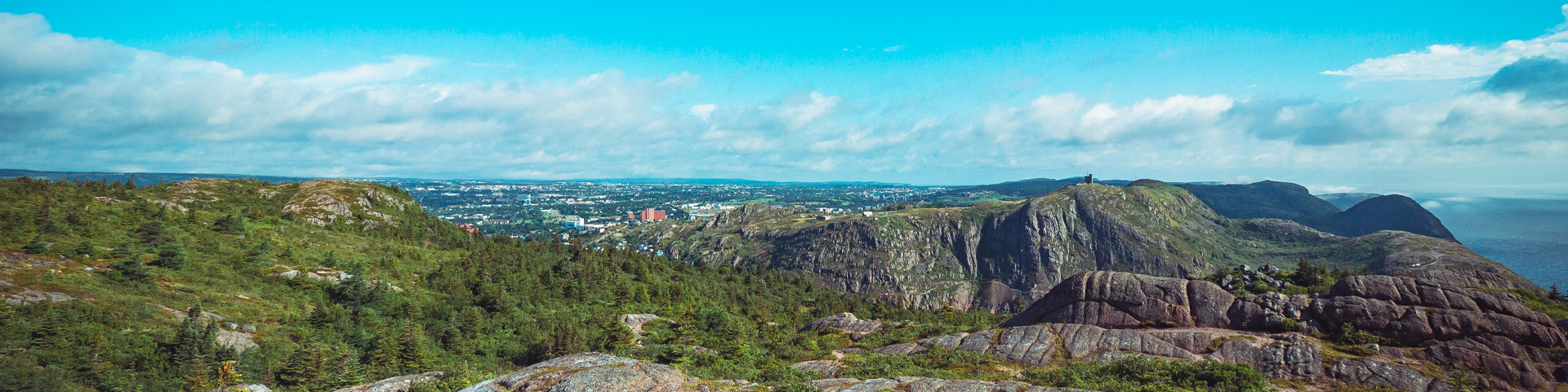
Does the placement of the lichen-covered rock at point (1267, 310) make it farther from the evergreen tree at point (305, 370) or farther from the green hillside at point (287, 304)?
the evergreen tree at point (305, 370)

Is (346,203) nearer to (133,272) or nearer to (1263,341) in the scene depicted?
(133,272)

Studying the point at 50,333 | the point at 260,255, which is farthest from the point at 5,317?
the point at 260,255

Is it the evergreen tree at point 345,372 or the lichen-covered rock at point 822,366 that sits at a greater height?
the evergreen tree at point 345,372

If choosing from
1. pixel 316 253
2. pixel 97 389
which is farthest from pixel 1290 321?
pixel 316 253

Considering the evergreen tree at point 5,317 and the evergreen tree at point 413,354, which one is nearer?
the evergreen tree at point 5,317

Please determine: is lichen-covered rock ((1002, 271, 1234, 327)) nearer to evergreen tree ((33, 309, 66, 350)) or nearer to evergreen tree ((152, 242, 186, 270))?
evergreen tree ((33, 309, 66, 350))

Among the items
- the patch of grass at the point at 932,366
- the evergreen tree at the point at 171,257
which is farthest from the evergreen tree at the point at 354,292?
the patch of grass at the point at 932,366
